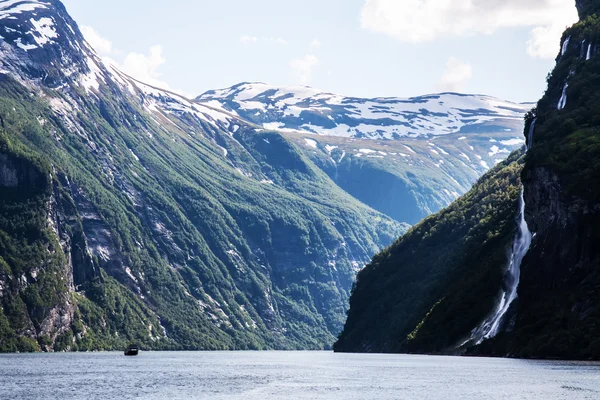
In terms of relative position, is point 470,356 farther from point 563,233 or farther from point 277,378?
point 277,378

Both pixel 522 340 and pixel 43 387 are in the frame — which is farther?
pixel 522 340

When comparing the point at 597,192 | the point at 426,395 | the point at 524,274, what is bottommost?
the point at 426,395

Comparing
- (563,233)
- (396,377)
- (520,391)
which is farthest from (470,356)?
(520,391)

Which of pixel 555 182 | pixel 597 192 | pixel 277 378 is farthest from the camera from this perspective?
Result: pixel 555 182

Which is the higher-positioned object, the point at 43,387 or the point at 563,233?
the point at 563,233

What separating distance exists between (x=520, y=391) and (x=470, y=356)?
88.3 meters

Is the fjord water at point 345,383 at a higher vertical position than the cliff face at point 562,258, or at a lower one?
lower

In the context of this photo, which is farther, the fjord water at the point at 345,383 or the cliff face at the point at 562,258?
the cliff face at the point at 562,258

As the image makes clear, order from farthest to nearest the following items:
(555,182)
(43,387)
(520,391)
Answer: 1. (555,182)
2. (43,387)
3. (520,391)

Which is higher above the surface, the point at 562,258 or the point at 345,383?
the point at 562,258

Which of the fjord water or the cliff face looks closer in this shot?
the fjord water

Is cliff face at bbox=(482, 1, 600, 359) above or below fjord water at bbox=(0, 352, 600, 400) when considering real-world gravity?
above

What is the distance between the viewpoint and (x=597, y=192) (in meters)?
168

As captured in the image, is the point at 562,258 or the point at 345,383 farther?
the point at 562,258
